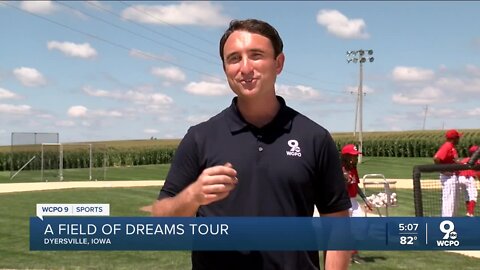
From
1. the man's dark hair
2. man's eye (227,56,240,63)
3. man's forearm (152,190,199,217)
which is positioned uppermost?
the man's dark hair

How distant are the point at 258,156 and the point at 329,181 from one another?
355 mm

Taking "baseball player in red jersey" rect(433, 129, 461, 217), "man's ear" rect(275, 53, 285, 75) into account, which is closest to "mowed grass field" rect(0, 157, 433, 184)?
"baseball player in red jersey" rect(433, 129, 461, 217)

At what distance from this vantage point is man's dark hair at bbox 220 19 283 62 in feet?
8.80

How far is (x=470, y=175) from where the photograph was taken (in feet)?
40.8

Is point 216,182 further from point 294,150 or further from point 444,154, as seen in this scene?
point 444,154

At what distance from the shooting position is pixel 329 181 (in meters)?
2.76

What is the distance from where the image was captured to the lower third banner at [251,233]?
2.81 metres

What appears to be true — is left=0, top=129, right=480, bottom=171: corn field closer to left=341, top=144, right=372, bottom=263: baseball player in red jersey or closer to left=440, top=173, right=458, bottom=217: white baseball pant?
left=440, top=173, right=458, bottom=217: white baseball pant

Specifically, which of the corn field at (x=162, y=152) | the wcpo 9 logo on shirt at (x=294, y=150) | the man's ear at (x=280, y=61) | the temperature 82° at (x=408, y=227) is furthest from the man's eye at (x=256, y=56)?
the corn field at (x=162, y=152)

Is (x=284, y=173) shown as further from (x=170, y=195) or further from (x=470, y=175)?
(x=470, y=175)

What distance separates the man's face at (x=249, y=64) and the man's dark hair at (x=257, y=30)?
1.0 inches

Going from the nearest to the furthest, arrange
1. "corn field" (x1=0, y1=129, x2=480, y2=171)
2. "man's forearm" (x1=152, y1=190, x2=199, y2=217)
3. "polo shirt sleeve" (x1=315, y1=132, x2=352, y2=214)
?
"man's forearm" (x1=152, y1=190, x2=199, y2=217) → "polo shirt sleeve" (x1=315, y1=132, x2=352, y2=214) → "corn field" (x1=0, y1=129, x2=480, y2=171)

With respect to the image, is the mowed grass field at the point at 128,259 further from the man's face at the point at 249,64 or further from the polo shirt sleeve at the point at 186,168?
the man's face at the point at 249,64

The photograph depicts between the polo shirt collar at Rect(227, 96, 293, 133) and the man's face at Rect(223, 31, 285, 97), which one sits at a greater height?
the man's face at Rect(223, 31, 285, 97)
